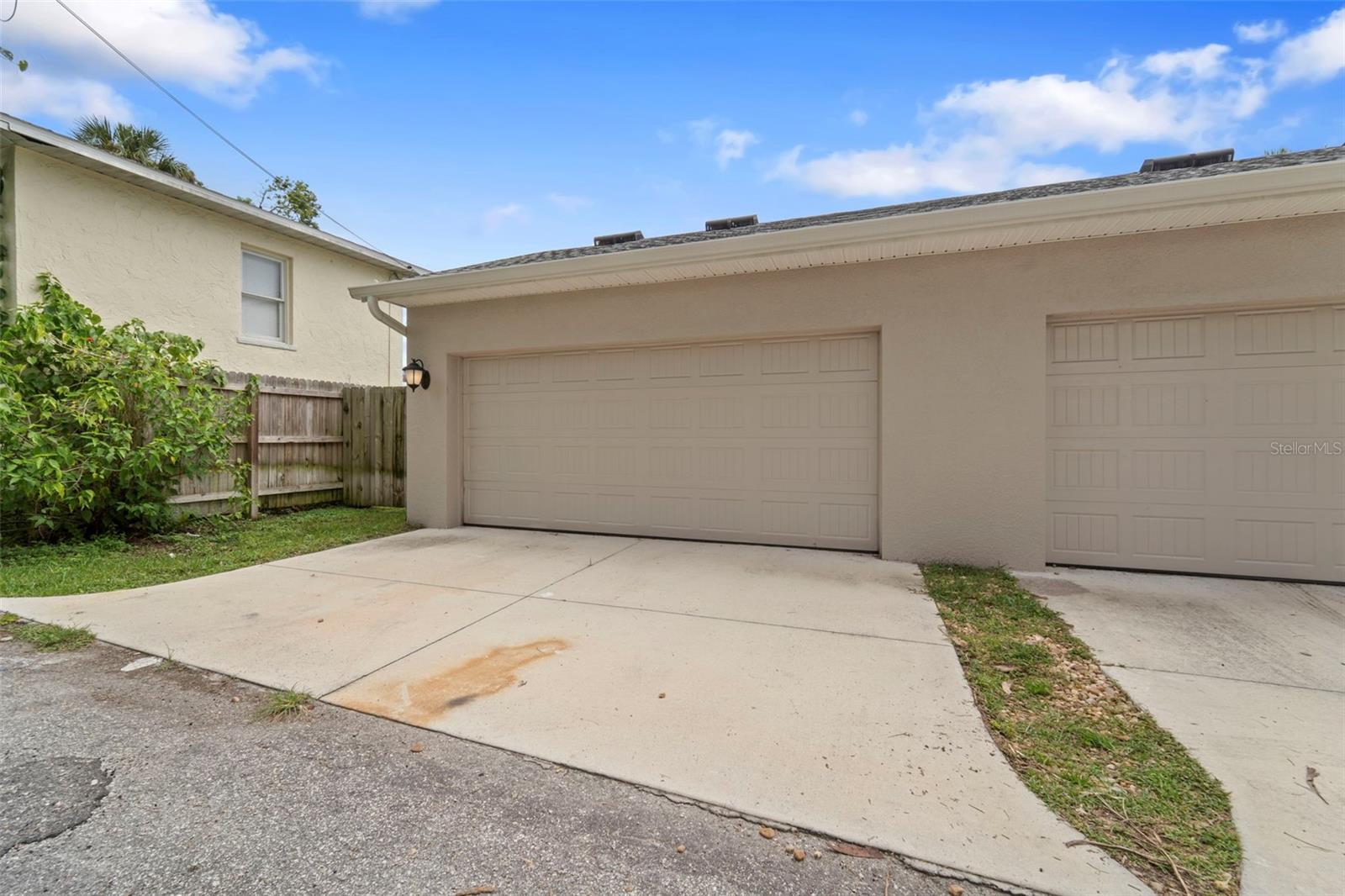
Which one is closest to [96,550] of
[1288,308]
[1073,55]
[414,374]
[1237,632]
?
[414,374]

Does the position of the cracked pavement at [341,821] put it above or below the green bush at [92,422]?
below

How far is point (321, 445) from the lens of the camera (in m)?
8.48

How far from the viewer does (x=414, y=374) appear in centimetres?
671

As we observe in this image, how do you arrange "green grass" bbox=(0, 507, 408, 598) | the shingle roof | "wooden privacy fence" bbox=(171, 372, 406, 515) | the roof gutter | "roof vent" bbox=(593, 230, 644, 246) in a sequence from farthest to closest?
1. "roof vent" bbox=(593, 230, 644, 246)
2. "wooden privacy fence" bbox=(171, 372, 406, 515)
3. the shingle roof
4. "green grass" bbox=(0, 507, 408, 598)
5. the roof gutter

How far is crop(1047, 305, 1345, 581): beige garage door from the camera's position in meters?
4.27

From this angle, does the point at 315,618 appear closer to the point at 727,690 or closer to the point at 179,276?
the point at 727,690

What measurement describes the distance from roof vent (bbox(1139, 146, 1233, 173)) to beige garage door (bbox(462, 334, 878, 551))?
3703mm

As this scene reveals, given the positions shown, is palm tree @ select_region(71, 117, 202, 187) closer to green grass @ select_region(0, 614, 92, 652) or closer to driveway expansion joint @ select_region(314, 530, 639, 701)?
green grass @ select_region(0, 614, 92, 652)

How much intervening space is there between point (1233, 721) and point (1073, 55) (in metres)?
6.87

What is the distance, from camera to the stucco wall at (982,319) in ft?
14.0

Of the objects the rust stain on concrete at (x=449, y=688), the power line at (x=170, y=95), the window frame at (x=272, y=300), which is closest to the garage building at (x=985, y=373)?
the rust stain on concrete at (x=449, y=688)

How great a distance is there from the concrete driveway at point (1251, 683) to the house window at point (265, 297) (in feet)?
34.5

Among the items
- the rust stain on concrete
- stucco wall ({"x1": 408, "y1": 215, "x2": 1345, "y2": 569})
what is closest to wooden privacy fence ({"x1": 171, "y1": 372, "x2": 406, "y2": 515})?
stucco wall ({"x1": 408, "y1": 215, "x2": 1345, "y2": 569})

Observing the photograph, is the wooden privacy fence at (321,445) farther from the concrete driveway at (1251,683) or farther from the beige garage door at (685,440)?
the concrete driveway at (1251,683)
